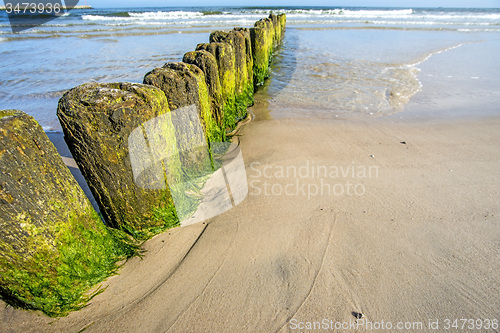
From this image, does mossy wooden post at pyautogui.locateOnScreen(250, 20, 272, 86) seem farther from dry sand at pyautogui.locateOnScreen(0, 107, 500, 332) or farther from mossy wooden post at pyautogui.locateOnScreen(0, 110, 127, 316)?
mossy wooden post at pyautogui.locateOnScreen(0, 110, 127, 316)

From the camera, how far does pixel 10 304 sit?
1.96 meters

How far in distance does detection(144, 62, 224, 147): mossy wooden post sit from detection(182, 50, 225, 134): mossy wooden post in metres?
0.54

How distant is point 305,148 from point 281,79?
447 centimetres

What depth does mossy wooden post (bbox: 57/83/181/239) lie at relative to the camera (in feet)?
6.40

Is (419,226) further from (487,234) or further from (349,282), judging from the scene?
(349,282)

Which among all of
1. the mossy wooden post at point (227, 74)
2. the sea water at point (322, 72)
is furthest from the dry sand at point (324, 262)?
the sea water at point (322, 72)

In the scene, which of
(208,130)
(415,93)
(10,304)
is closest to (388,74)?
(415,93)

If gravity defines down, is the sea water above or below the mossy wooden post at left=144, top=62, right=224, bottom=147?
below

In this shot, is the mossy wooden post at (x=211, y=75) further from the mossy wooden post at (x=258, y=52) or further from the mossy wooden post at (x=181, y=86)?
the mossy wooden post at (x=258, y=52)

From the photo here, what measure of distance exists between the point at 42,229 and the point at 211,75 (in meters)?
2.68

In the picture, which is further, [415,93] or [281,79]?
[281,79]

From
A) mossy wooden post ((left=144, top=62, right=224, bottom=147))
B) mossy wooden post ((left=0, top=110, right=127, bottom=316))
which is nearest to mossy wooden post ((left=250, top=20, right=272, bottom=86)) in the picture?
mossy wooden post ((left=144, top=62, right=224, bottom=147))

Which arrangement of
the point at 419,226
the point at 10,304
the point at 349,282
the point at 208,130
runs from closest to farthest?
the point at 10,304
the point at 349,282
the point at 419,226
the point at 208,130

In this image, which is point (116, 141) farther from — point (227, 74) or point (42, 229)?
point (227, 74)
